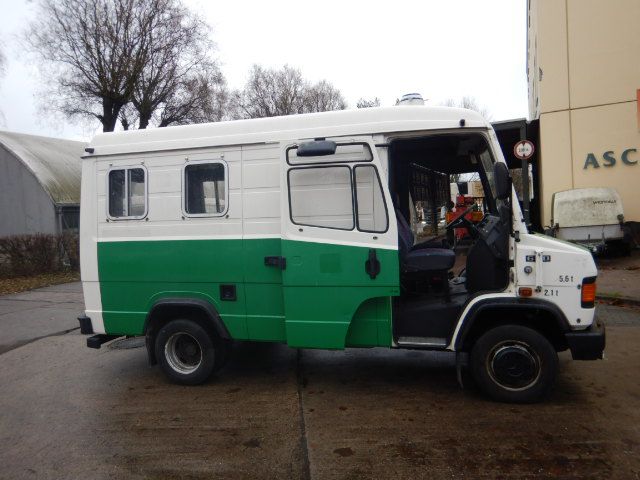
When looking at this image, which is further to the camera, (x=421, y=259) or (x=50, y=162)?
(x=50, y=162)

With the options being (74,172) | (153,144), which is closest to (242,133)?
(153,144)

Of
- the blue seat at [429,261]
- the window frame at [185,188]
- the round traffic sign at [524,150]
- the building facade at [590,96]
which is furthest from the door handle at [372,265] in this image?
the building facade at [590,96]

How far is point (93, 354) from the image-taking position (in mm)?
7430

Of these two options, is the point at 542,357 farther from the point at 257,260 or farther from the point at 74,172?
the point at 74,172

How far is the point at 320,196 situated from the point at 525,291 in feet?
6.81

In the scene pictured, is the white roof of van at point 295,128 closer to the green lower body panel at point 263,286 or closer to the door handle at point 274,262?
the green lower body panel at point 263,286

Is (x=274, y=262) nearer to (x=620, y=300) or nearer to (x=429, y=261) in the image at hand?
(x=429, y=261)

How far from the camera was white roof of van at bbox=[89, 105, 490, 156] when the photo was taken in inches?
189

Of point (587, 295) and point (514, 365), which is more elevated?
point (587, 295)

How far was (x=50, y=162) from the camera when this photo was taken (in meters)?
22.6

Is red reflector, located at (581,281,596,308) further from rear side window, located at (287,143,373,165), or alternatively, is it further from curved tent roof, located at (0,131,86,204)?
curved tent roof, located at (0,131,86,204)

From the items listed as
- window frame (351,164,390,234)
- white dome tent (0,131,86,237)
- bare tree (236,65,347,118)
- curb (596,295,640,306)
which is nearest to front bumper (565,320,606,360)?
window frame (351,164,390,234)

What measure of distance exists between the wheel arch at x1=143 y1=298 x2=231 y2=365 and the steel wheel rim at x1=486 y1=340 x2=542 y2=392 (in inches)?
105

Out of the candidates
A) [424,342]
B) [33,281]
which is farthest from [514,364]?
[33,281]
